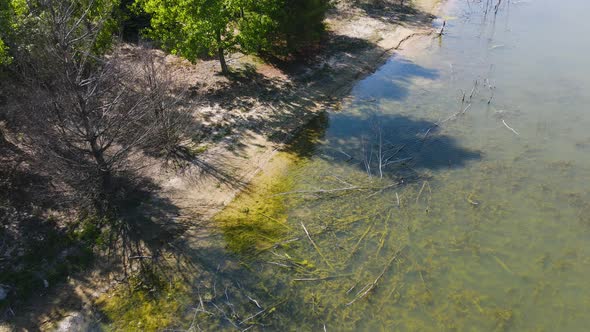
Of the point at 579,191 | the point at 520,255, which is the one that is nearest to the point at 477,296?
the point at 520,255

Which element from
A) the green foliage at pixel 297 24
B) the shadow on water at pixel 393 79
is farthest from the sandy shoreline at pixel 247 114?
the green foliage at pixel 297 24

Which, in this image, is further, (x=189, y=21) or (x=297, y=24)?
(x=297, y=24)

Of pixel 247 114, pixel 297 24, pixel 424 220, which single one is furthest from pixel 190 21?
pixel 424 220

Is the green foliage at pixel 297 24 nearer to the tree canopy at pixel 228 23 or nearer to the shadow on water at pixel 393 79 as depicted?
the tree canopy at pixel 228 23

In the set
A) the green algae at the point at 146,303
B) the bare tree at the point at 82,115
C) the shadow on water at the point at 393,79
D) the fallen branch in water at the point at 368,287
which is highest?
the bare tree at the point at 82,115

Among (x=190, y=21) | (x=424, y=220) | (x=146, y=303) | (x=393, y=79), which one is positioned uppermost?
(x=190, y=21)

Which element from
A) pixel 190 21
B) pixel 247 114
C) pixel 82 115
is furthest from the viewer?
pixel 247 114

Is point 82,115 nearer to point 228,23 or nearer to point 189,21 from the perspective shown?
point 189,21

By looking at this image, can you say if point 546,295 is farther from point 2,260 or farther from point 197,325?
point 2,260
